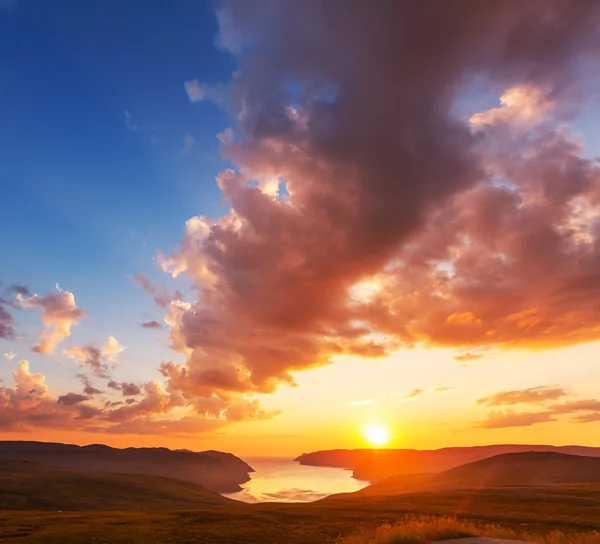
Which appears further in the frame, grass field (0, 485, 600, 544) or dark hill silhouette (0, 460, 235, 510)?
dark hill silhouette (0, 460, 235, 510)

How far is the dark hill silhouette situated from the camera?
130 metres

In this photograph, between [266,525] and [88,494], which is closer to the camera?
[266,525]

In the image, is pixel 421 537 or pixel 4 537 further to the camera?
pixel 4 537

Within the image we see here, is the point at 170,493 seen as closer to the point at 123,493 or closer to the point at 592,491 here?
the point at 123,493

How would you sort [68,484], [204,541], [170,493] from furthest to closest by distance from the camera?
[170,493] < [68,484] < [204,541]

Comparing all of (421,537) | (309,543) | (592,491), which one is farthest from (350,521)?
(592,491)

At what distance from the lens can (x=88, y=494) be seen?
15012cm

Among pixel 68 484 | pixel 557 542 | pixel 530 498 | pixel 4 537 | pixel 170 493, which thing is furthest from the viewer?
pixel 170 493

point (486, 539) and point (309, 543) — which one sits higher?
point (486, 539)

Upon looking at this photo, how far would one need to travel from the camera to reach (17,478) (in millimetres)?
159000

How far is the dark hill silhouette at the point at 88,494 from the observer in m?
130

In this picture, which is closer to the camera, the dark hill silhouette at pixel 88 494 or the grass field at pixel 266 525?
the grass field at pixel 266 525

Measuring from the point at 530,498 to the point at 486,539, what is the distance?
302 feet

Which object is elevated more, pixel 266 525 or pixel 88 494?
pixel 88 494
